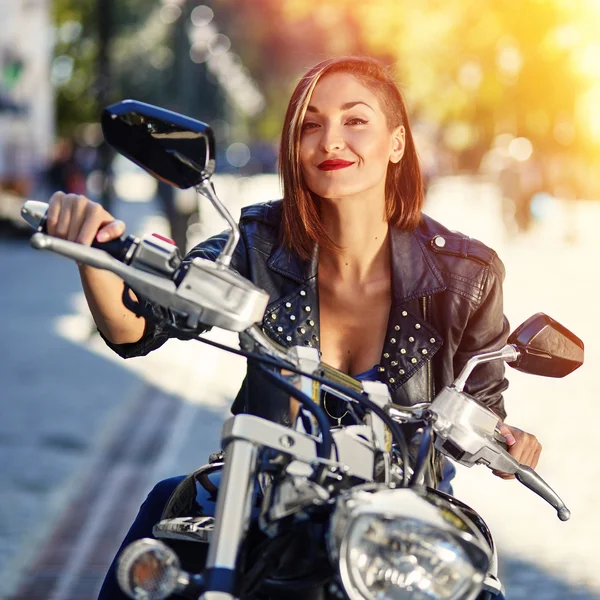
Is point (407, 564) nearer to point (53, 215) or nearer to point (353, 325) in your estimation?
point (53, 215)

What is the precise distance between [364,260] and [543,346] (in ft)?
1.66

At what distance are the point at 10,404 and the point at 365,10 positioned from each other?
25537 millimetres

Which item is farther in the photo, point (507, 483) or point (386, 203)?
point (507, 483)

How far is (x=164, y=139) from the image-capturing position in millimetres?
1646

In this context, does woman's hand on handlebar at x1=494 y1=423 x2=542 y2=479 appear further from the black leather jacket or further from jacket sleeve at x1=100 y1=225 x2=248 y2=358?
jacket sleeve at x1=100 y1=225 x2=248 y2=358

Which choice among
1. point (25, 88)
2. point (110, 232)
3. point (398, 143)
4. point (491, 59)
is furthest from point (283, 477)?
point (25, 88)

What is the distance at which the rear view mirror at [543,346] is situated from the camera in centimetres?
197

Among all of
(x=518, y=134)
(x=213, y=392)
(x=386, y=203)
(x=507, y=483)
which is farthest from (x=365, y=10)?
(x=386, y=203)

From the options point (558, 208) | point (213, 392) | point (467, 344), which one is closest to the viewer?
point (467, 344)

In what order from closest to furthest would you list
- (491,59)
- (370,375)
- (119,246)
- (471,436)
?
1. (119,246)
2. (471,436)
3. (370,375)
4. (491,59)

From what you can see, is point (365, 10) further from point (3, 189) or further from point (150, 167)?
point (150, 167)

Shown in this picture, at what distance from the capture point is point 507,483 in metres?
6.25

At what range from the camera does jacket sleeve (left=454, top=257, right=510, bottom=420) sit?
7.54 feet

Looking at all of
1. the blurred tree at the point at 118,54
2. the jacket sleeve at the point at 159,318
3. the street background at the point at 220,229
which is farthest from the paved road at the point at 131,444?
the blurred tree at the point at 118,54
